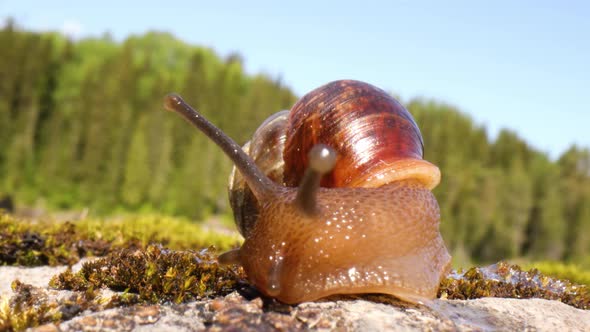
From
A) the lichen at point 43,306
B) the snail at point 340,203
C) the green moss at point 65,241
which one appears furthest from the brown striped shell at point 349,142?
the green moss at point 65,241

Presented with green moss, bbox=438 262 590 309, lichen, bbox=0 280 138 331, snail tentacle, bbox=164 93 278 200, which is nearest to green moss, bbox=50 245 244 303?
lichen, bbox=0 280 138 331

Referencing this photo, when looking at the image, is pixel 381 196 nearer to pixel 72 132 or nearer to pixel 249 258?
pixel 249 258

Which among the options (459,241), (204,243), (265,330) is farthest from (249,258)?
(459,241)

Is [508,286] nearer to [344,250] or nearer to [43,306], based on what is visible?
[344,250]

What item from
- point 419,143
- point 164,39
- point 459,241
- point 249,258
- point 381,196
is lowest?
point 459,241

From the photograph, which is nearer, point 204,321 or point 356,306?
point 204,321

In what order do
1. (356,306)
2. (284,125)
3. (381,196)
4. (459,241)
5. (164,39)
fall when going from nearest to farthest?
(356,306), (381,196), (284,125), (459,241), (164,39)

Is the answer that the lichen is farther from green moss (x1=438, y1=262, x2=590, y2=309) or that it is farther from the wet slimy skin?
green moss (x1=438, y1=262, x2=590, y2=309)
